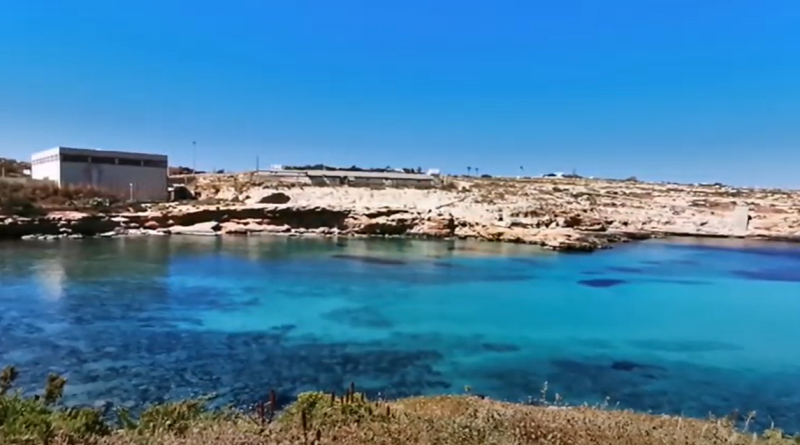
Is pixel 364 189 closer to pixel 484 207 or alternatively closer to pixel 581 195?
pixel 484 207

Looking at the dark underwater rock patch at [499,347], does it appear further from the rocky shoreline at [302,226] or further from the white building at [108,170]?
the white building at [108,170]

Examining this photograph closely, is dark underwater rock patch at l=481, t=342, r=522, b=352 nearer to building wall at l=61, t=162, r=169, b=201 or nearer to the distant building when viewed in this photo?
building wall at l=61, t=162, r=169, b=201

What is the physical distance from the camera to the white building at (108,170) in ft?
148

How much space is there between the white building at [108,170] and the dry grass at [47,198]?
1300 mm

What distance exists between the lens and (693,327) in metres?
17.3

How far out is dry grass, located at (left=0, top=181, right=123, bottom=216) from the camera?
1501 inches

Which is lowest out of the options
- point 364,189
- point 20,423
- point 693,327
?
point 693,327

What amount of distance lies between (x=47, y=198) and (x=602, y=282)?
37.8 m

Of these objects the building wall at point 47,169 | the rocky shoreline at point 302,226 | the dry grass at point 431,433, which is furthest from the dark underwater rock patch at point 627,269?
the building wall at point 47,169

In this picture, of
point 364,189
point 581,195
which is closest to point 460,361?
point 364,189

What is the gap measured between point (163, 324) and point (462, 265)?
54.8ft

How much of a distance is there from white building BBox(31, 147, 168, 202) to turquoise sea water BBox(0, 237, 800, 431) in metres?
16.9

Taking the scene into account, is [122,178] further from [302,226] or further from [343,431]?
[343,431]

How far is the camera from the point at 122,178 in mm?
47906
